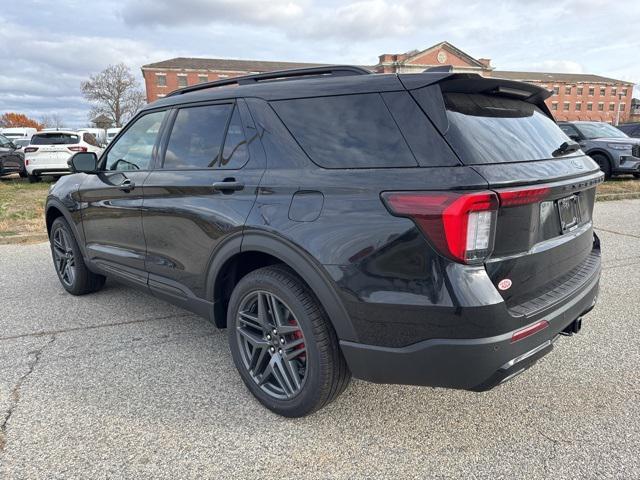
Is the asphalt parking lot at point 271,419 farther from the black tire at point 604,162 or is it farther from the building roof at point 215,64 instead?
the building roof at point 215,64

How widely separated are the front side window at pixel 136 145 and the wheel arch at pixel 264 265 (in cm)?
115

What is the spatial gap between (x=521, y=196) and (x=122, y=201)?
2.86 metres

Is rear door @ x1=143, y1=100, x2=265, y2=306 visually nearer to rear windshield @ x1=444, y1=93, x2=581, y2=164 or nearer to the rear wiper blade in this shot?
rear windshield @ x1=444, y1=93, x2=581, y2=164

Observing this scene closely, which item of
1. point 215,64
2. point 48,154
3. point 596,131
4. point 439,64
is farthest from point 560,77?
point 48,154

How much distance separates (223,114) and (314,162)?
2.96 feet

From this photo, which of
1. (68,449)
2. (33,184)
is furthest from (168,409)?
(33,184)

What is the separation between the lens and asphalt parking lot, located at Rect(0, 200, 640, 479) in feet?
6.98

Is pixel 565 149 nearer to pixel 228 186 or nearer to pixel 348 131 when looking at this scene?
→ pixel 348 131

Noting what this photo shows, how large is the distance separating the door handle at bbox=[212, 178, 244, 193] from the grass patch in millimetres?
5807

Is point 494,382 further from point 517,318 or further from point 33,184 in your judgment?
point 33,184

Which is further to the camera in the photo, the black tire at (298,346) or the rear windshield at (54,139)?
the rear windshield at (54,139)

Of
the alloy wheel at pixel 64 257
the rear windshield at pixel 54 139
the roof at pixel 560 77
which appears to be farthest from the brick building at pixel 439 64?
the alloy wheel at pixel 64 257

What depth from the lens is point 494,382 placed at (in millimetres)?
1960

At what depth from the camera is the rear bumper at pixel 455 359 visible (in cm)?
189
